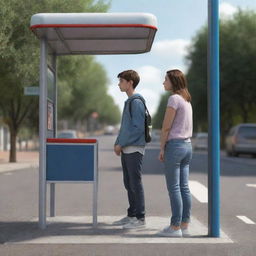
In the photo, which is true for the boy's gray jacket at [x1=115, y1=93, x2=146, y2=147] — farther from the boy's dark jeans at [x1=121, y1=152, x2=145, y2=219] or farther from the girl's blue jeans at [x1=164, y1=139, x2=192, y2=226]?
the girl's blue jeans at [x1=164, y1=139, x2=192, y2=226]

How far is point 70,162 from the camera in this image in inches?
259

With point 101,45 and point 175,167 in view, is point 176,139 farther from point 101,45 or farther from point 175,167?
point 101,45

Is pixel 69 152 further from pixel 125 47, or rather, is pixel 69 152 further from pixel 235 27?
pixel 235 27

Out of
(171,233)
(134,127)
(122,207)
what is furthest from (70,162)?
(122,207)

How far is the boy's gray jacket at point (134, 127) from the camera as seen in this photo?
6.33 m

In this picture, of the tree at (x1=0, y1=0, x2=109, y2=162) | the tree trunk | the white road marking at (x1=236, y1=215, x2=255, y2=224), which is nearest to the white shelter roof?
the white road marking at (x1=236, y1=215, x2=255, y2=224)

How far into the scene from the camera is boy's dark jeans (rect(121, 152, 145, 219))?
641cm

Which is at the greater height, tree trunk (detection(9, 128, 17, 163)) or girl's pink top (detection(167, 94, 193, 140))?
girl's pink top (detection(167, 94, 193, 140))

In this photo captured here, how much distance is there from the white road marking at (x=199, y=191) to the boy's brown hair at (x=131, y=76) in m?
3.77

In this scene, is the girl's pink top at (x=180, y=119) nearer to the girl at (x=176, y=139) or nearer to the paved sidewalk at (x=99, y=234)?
the girl at (x=176, y=139)

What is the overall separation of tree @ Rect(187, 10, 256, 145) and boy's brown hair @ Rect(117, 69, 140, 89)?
102 feet

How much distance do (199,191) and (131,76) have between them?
5374 mm

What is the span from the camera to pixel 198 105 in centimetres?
4028

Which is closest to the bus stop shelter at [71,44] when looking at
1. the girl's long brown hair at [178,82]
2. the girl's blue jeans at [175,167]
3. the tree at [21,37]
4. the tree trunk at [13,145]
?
the girl's long brown hair at [178,82]
